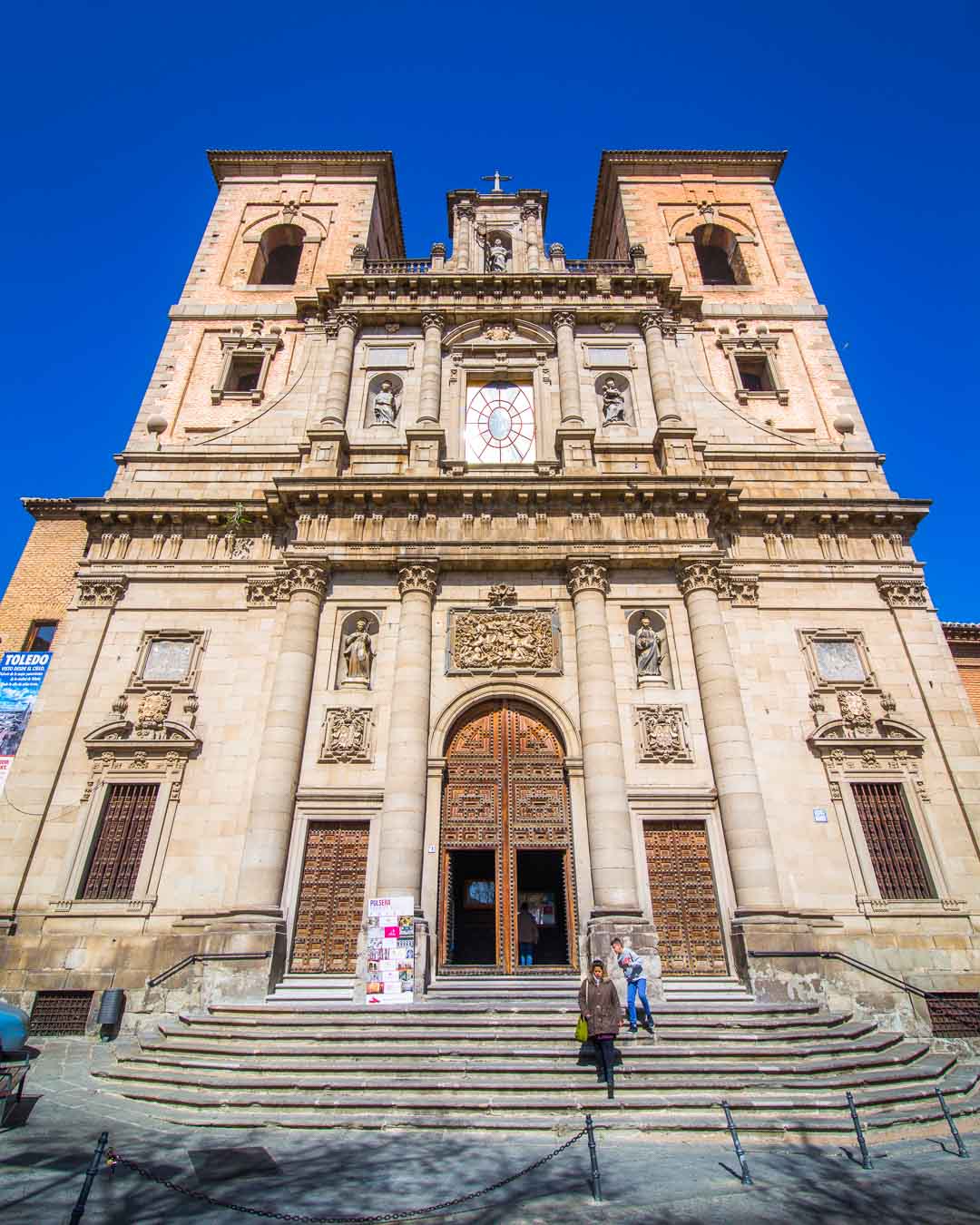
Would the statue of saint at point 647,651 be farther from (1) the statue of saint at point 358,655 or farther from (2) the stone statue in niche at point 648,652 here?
(1) the statue of saint at point 358,655

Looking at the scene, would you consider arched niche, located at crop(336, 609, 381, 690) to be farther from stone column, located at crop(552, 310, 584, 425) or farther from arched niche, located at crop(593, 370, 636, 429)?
arched niche, located at crop(593, 370, 636, 429)

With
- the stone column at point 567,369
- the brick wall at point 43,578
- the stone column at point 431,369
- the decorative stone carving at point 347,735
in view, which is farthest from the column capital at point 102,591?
the stone column at point 567,369

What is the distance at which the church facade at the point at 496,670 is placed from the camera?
14250mm

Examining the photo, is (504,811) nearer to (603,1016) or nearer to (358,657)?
(358,657)

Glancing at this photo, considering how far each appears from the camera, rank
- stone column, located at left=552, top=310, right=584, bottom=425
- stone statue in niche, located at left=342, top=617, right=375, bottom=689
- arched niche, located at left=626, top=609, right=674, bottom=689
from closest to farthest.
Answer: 1. stone statue in niche, located at left=342, top=617, right=375, bottom=689
2. arched niche, located at left=626, top=609, right=674, bottom=689
3. stone column, located at left=552, top=310, right=584, bottom=425

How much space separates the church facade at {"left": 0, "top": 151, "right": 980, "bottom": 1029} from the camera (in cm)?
1425

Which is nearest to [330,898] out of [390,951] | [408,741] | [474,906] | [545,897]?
[390,951]

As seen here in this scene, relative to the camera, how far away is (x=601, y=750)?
15.3 m

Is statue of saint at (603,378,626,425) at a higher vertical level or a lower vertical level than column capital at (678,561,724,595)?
higher

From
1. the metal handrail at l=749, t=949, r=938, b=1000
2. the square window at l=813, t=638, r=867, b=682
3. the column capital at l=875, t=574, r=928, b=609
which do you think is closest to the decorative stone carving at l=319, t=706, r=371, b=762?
the metal handrail at l=749, t=949, r=938, b=1000

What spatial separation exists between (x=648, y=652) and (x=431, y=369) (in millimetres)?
10805

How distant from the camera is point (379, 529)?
18125mm

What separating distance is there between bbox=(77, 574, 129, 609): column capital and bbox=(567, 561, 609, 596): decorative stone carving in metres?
11.3

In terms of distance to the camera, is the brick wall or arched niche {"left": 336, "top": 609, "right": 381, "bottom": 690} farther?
the brick wall
